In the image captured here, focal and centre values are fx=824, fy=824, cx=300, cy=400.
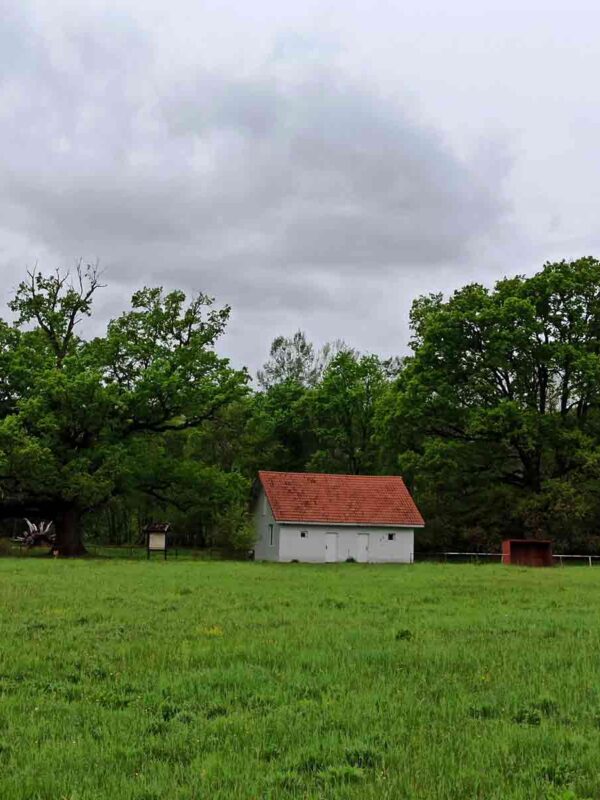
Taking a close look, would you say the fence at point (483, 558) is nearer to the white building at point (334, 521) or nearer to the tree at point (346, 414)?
the white building at point (334, 521)

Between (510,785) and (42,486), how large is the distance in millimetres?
40427

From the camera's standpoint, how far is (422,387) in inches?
1988

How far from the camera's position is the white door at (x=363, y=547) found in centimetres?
5001

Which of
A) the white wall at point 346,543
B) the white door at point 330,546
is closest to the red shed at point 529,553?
the white wall at point 346,543

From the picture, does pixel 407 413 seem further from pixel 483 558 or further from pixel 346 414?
pixel 346 414

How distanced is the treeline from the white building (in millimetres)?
2102

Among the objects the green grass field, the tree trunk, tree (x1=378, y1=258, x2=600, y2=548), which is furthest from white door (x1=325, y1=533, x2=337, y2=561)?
the green grass field

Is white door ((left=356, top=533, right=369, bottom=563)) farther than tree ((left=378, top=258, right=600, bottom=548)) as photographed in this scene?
Yes

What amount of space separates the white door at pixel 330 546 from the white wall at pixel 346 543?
13 centimetres

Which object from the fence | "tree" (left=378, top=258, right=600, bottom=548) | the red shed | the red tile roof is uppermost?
"tree" (left=378, top=258, right=600, bottom=548)

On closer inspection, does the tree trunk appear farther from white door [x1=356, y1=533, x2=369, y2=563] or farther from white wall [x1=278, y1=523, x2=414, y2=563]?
white door [x1=356, y1=533, x2=369, y2=563]

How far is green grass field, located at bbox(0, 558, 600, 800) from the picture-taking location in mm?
6238

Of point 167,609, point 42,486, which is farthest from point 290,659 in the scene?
point 42,486

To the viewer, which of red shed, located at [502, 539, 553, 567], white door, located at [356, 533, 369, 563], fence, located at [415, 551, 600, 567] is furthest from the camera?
white door, located at [356, 533, 369, 563]
